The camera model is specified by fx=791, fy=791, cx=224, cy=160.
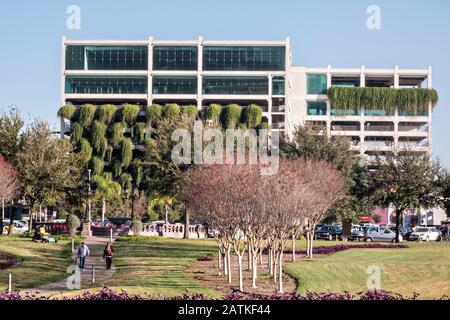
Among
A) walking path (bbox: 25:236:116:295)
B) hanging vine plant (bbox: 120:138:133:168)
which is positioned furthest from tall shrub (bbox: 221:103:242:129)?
walking path (bbox: 25:236:116:295)

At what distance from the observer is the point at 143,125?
334 ft

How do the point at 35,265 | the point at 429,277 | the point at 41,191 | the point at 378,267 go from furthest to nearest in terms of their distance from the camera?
the point at 41,191, the point at 35,265, the point at 378,267, the point at 429,277

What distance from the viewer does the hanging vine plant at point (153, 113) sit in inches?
3974

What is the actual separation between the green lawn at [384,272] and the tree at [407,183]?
15714 millimetres

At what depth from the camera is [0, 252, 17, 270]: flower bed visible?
3698 centimetres

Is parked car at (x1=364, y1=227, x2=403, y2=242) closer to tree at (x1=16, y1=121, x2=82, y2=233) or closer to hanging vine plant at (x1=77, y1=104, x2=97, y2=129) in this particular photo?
tree at (x1=16, y1=121, x2=82, y2=233)

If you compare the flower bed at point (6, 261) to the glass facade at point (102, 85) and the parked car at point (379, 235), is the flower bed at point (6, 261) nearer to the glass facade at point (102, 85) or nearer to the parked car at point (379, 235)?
the parked car at point (379, 235)

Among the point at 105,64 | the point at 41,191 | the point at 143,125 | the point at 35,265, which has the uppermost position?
the point at 105,64

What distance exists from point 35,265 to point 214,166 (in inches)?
398

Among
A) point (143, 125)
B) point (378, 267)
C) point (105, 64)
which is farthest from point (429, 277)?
point (105, 64)

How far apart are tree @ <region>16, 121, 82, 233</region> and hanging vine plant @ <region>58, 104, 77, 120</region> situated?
3848 centimetres

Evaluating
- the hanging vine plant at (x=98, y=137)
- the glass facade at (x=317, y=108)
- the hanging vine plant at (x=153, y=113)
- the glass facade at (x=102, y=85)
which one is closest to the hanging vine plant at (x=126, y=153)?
the hanging vine plant at (x=98, y=137)

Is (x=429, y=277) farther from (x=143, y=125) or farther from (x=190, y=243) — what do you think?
(x=143, y=125)
